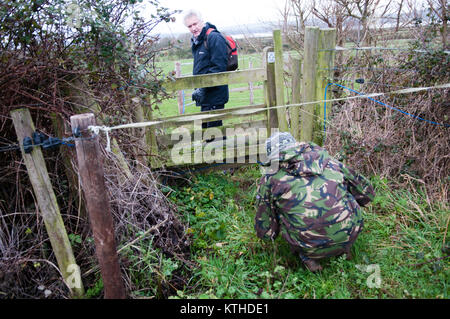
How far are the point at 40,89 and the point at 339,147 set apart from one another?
11.1 feet

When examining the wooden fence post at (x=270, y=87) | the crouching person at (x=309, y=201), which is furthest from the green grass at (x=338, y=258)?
the wooden fence post at (x=270, y=87)

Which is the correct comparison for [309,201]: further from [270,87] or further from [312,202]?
[270,87]

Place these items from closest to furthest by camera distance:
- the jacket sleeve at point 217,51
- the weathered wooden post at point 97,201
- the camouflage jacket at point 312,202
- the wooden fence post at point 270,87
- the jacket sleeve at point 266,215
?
the weathered wooden post at point 97,201 → the camouflage jacket at point 312,202 → the jacket sleeve at point 266,215 → the wooden fence post at point 270,87 → the jacket sleeve at point 217,51

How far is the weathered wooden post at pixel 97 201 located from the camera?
2.06 metres

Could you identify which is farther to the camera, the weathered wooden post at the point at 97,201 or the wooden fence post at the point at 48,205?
the wooden fence post at the point at 48,205

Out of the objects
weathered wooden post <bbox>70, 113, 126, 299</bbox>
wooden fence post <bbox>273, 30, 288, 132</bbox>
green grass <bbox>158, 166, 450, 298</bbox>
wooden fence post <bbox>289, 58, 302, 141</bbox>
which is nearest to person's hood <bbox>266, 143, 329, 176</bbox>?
green grass <bbox>158, 166, 450, 298</bbox>

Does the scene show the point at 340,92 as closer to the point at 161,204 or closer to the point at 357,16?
the point at 357,16

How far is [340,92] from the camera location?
465 cm

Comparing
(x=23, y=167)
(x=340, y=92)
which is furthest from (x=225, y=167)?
(x=23, y=167)

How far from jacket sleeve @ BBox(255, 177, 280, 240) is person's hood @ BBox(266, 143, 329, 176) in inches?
9.1

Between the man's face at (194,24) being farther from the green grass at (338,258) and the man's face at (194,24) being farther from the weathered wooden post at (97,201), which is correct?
the weathered wooden post at (97,201)

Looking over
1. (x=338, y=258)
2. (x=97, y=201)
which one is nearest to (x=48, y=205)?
(x=97, y=201)

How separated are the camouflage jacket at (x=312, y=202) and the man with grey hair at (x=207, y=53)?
2290 millimetres

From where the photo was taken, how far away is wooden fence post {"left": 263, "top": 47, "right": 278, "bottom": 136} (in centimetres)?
440
